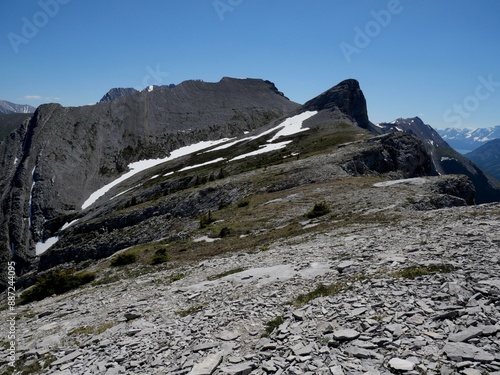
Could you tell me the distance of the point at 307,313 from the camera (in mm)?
12031

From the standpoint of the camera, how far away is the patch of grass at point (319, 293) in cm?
1328

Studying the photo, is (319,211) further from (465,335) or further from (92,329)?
(465,335)

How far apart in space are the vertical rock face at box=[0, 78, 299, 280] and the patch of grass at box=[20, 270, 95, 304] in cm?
6801

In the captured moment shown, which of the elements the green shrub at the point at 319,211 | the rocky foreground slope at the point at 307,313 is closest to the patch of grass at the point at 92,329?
the rocky foreground slope at the point at 307,313

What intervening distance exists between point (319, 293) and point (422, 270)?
161 inches

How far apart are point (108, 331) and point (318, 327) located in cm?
873

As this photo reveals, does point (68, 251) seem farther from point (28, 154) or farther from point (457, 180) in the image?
point (28, 154)

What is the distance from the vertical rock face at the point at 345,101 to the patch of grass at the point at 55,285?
13042 centimetres

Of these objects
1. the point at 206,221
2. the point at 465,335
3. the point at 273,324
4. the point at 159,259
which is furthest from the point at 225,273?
the point at 206,221

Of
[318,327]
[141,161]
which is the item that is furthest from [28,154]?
[318,327]

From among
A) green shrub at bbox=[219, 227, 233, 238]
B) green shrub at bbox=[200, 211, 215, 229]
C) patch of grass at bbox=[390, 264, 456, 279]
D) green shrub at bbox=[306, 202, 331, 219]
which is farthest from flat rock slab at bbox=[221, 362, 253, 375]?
green shrub at bbox=[200, 211, 215, 229]

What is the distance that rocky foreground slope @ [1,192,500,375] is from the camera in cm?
920

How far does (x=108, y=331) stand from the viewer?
1435 centimetres

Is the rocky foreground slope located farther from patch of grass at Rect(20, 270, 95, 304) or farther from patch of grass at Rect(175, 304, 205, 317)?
patch of grass at Rect(20, 270, 95, 304)
